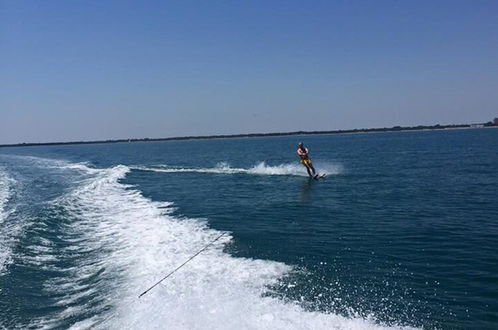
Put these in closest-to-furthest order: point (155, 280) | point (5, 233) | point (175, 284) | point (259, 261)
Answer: point (175, 284) → point (155, 280) → point (259, 261) → point (5, 233)

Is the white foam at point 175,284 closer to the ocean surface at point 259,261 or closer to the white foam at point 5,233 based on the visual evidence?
the ocean surface at point 259,261

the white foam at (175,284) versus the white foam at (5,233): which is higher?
the white foam at (5,233)

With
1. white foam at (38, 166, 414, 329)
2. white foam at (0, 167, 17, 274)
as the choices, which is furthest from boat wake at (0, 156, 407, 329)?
white foam at (0, 167, 17, 274)

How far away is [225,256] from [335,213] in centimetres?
773

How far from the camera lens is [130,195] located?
27.5m

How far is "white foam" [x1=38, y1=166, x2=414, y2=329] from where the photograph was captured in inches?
344

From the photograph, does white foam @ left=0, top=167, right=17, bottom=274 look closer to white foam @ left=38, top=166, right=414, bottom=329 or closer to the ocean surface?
the ocean surface

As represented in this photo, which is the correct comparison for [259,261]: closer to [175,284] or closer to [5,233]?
[175,284]

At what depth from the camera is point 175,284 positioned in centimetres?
1090

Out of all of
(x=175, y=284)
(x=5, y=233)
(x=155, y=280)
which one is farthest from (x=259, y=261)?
(x=5, y=233)

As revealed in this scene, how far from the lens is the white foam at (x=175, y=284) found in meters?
8.73

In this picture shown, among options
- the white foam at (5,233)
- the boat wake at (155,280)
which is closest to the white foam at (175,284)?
the boat wake at (155,280)

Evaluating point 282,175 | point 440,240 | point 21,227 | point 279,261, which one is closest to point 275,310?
point 279,261

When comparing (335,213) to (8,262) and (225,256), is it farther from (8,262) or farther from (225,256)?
(8,262)
